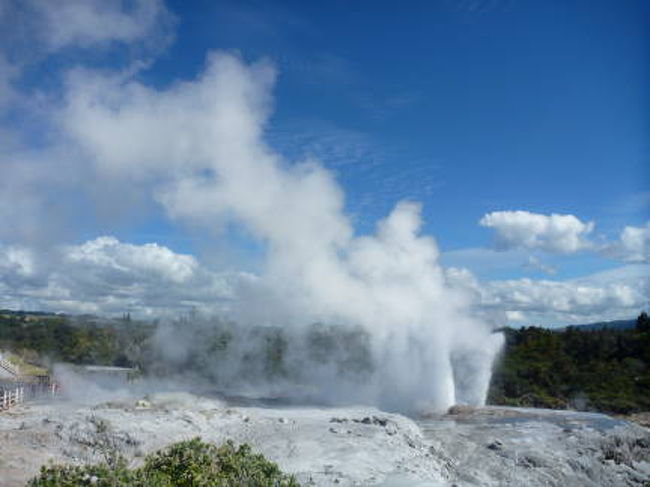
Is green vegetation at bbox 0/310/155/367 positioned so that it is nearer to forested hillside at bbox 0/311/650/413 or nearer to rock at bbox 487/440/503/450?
forested hillside at bbox 0/311/650/413

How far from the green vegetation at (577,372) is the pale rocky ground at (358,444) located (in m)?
14.5

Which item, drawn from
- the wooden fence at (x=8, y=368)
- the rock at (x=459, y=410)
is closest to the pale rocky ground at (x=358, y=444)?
the rock at (x=459, y=410)

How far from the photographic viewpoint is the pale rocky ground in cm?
1878

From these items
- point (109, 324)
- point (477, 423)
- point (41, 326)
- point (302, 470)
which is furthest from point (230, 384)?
point (41, 326)

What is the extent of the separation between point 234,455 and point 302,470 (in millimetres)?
9030

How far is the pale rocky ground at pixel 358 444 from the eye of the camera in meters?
18.8

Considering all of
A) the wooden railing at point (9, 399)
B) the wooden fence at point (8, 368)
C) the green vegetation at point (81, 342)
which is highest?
the green vegetation at point (81, 342)

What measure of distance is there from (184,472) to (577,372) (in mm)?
45745

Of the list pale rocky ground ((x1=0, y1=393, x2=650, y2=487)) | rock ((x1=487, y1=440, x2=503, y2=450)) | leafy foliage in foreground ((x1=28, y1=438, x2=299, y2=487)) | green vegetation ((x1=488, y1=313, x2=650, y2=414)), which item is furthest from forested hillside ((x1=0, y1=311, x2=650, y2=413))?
leafy foliage in foreground ((x1=28, y1=438, x2=299, y2=487))

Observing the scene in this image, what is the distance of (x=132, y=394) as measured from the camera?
121 ft

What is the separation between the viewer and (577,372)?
160 feet

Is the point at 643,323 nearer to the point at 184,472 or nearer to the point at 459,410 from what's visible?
the point at 459,410

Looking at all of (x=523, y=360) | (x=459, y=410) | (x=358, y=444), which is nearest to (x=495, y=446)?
(x=358, y=444)

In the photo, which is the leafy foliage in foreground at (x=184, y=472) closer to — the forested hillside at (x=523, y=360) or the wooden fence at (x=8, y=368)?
the forested hillside at (x=523, y=360)
